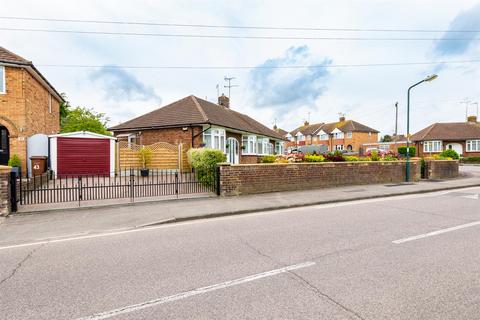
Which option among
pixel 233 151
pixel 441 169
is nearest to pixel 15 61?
pixel 233 151

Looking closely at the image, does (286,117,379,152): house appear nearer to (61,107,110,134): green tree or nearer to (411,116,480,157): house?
(411,116,480,157): house

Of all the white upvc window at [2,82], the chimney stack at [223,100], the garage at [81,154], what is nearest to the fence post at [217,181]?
the garage at [81,154]

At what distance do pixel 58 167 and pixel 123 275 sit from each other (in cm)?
1559

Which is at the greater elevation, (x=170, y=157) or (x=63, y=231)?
(x=170, y=157)

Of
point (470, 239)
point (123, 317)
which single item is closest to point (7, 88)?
point (123, 317)

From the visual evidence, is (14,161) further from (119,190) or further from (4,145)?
(119,190)

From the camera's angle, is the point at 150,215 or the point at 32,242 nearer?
the point at 32,242

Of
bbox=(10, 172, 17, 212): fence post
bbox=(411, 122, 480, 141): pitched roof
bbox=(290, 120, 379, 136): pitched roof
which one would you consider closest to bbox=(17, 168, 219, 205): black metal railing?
bbox=(10, 172, 17, 212): fence post

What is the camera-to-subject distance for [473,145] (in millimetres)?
43688

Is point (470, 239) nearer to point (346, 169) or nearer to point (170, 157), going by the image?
point (346, 169)

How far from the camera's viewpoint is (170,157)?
18391 mm

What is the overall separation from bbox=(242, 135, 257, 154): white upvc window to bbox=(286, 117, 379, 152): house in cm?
2961

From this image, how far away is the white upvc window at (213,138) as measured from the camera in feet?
65.3

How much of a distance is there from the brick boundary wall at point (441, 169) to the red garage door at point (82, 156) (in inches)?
825
